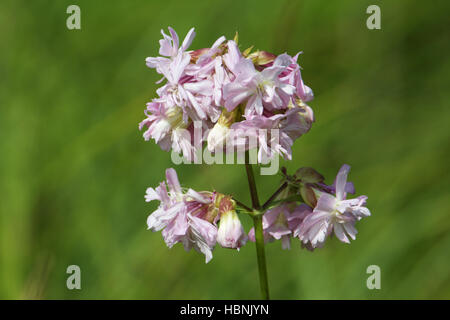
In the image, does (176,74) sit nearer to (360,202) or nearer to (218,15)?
(360,202)

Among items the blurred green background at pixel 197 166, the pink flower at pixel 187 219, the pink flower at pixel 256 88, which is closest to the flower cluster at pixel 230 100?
the pink flower at pixel 256 88

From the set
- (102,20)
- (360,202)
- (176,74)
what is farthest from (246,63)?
(102,20)

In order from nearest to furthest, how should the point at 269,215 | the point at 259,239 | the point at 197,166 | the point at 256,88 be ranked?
1. the point at 256,88
2. the point at 259,239
3. the point at 269,215
4. the point at 197,166

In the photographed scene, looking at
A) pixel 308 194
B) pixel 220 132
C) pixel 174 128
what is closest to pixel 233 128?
pixel 220 132

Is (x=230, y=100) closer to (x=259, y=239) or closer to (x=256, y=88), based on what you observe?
(x=256, y=88)

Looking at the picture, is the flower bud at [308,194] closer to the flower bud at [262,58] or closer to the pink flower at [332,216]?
the pink flower at [332,216]
